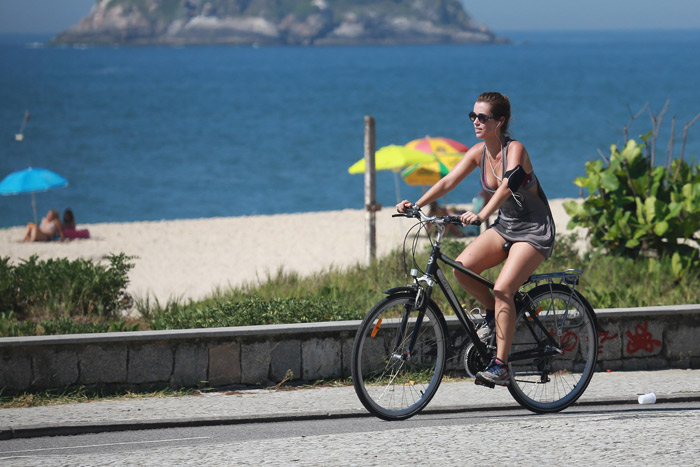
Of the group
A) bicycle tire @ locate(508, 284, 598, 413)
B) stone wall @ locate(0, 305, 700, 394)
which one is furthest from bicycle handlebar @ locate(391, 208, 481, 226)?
stone wall @ locate(0, 305, 700, 394)

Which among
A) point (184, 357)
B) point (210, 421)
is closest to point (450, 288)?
point (210, 421)

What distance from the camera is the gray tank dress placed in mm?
5793

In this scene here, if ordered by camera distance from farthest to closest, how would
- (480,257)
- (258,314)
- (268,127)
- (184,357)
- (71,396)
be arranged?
(268,127), (258,314), (184,357), (71,396), (480,257)

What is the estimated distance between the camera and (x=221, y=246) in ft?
65.0

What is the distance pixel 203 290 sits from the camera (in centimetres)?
1446

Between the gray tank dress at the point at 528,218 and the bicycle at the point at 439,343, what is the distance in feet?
0.94

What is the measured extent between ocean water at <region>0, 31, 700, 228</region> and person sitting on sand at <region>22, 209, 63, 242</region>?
1070cm

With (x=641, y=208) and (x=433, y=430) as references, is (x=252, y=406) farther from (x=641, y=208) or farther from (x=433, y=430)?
(x=641, y=208)

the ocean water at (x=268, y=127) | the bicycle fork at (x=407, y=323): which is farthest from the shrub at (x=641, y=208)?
the bicycle fork at (x=407, y=323)

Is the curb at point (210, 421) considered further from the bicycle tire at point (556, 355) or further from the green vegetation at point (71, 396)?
the green vegetation at point (71, 396)

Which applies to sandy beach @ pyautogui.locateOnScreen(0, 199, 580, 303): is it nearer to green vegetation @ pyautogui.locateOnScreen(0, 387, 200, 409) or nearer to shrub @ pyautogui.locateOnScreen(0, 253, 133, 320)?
shrub @ pyautogui.locateOnScreen(0, 253, 133, 320)

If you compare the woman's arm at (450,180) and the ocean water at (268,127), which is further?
the ocean water at (268,127)

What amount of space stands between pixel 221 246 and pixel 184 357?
13083 millimetres

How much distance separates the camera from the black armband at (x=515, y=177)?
5.64 m
